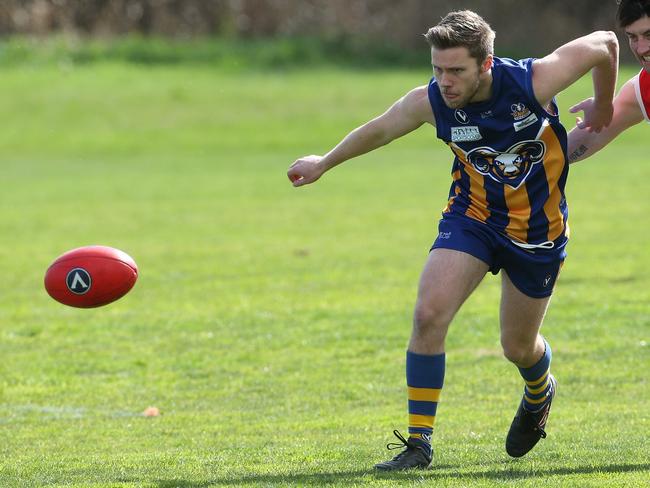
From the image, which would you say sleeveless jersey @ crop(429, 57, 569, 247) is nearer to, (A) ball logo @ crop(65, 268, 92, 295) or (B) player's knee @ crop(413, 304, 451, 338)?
(B) player's knee @ crop(413, 304, 451, 338)

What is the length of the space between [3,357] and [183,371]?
5.56ft

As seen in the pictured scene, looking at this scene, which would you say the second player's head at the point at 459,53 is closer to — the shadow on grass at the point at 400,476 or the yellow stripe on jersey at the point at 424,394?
the yellow stripe on jersey at the point at 424,394

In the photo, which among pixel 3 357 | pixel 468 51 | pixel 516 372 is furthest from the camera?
pixel 3 357

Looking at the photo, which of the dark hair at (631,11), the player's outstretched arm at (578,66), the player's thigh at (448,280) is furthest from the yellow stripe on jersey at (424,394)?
the dark hair at (631,11)

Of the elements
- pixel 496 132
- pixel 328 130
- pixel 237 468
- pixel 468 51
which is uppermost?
pixel 468 51

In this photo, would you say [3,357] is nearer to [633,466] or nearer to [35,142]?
[633,466]

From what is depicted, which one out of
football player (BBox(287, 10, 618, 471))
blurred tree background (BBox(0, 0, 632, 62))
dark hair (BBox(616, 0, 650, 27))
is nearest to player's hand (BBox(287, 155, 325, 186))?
football player (BBox(287, 10, 618, 471))

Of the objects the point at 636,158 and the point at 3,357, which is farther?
the point at 636,158

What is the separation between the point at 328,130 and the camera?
118 feet

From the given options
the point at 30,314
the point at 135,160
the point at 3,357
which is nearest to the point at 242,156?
the point at 135,160

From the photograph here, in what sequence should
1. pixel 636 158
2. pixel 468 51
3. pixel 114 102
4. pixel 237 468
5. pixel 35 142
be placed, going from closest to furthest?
pixel 468 51 → pixel 237 468 → pixel 636 158 → pixel 35 142 → pixel 114 102

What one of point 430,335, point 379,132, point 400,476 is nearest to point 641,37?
point 379,132

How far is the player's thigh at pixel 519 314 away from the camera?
21.3 ft

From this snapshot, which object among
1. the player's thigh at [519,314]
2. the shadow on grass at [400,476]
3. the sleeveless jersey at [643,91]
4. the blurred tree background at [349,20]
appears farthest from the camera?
the blurred tree background at [349,20]
